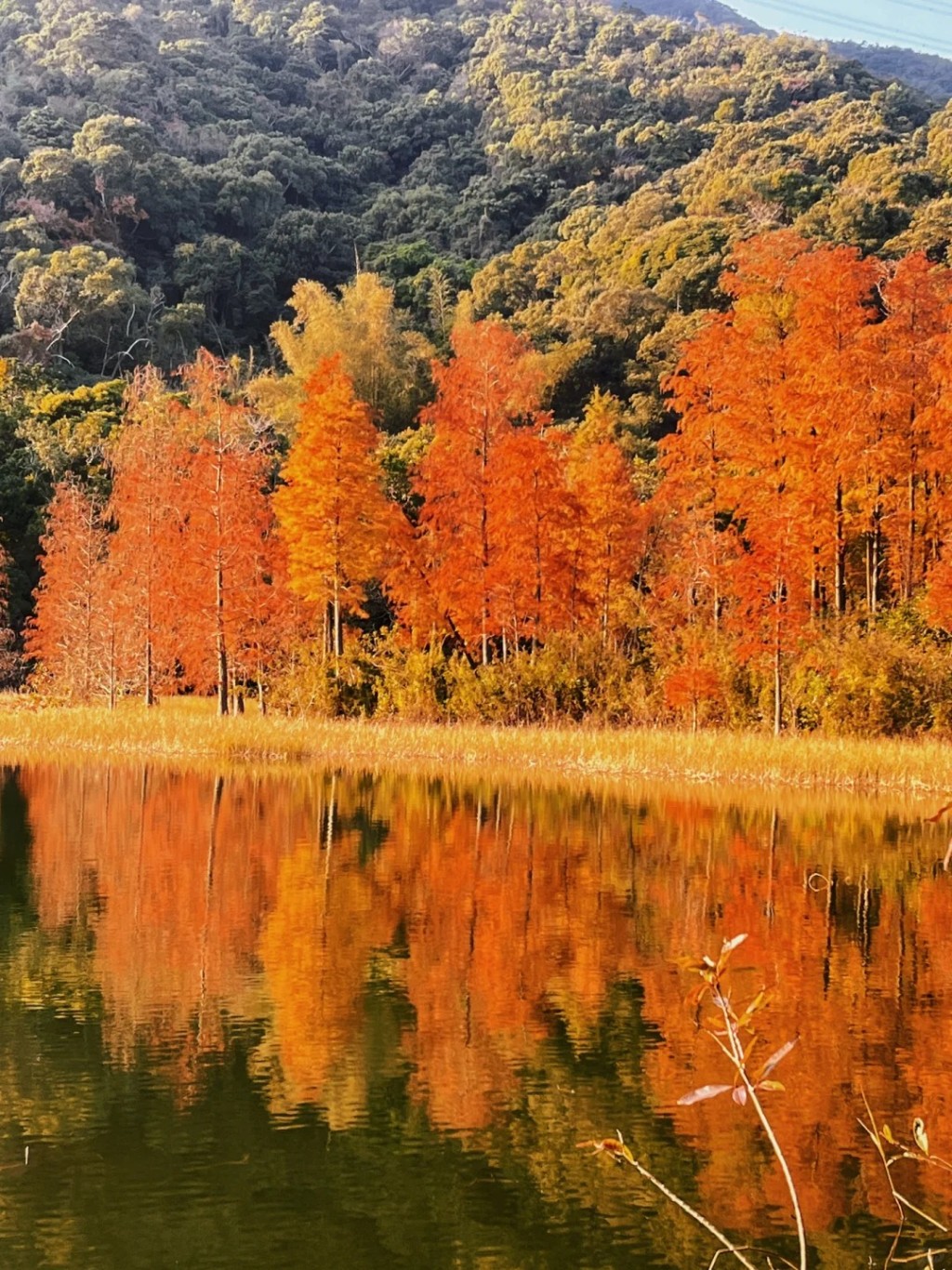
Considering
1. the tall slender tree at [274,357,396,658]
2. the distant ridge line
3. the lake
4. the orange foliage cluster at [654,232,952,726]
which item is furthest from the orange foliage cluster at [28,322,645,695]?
the distant ridge line

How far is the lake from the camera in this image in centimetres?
737

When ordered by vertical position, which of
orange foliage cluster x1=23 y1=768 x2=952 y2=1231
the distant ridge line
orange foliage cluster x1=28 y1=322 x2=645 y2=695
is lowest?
orange foliage cluster x1=23 y1=768 x2=952 y2=1231

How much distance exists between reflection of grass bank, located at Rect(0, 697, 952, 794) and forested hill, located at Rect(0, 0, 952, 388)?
4156 cm

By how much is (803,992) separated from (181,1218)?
6.38 m

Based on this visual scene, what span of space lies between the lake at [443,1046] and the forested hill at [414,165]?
184ft

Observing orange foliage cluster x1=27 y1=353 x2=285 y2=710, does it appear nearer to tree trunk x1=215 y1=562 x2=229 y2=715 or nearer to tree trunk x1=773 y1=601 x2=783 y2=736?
tree trunk x1=215 y1=562 x2=229 y2=715

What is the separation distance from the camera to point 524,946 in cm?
1379

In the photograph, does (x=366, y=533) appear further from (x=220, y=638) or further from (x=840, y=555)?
(x=840, y=555)

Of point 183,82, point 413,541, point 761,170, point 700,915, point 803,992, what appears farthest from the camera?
point 183,82

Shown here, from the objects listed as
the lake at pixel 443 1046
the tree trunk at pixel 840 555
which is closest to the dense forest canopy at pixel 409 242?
the tree trunk at pixel 840 555

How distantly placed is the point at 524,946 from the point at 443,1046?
346 centimetres

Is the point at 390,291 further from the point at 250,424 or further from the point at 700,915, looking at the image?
the point at 700,915

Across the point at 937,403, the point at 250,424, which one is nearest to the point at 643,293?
the point at 250,424

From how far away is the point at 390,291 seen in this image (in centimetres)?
7638
